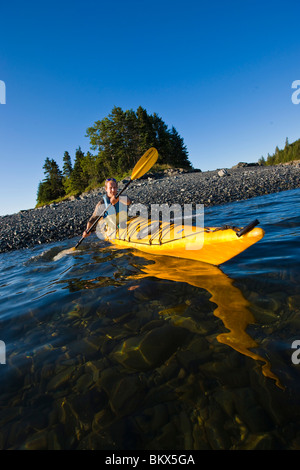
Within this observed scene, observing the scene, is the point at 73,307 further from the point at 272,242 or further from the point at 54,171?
the point at 54,171

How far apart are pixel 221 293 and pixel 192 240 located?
4.60 feet

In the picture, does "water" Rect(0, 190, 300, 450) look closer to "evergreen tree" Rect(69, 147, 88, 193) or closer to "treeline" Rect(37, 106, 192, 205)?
"treeline" Rect(37, 106, 192, 205)

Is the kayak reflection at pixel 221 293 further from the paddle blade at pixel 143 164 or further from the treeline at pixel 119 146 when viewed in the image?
the treeline at pixel 119 146

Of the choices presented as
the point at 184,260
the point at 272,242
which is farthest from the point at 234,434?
the point at 272,242

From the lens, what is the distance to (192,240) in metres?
4.45

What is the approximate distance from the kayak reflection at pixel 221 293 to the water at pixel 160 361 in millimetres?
15

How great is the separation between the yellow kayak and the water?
0.99 ft

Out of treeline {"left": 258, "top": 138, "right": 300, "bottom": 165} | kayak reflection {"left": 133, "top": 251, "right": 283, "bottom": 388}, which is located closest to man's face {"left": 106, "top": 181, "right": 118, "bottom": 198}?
kayak reflection {"left": 133, "top": 251, "right": 283, "bottom": 388}

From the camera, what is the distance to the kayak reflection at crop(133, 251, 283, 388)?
89.7 inches

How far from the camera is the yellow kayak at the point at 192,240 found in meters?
3.82

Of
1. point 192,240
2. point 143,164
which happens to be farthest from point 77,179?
point 192,240

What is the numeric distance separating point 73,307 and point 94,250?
3517mm

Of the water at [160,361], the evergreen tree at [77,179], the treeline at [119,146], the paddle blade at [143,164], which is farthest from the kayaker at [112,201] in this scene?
the evergreen tree at [77,179]

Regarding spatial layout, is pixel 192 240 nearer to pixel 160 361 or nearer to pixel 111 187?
pixel 160 361
